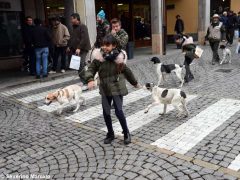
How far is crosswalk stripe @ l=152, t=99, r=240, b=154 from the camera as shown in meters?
5.04

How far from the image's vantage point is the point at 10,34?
13961 millimetres

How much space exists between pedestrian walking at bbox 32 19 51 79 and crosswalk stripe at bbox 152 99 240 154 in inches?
240

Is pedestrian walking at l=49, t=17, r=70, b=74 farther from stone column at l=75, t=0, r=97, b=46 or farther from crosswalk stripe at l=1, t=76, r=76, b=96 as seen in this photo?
crosswalk stripe at l=1, t=76, r=76, b=96

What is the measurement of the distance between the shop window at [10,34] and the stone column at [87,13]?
11.6 ft

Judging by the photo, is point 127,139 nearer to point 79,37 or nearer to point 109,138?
point 109,138

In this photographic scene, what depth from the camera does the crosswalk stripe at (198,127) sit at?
5035 millimetres

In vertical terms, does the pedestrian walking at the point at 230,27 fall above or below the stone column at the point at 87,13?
below

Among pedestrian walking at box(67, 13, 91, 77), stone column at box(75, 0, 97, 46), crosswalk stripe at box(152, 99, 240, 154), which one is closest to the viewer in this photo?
crosswalk stripe at box(152, 99, 240, 154)

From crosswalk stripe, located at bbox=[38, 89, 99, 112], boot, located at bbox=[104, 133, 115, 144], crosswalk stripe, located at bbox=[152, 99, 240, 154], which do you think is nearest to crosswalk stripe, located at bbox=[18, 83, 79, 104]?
crosswalk stripe, located at bbox=[38, 89, 99, 112]

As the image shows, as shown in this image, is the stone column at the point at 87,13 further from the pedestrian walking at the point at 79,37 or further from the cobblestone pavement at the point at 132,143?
the cobblestone pavement at the point at 132,143

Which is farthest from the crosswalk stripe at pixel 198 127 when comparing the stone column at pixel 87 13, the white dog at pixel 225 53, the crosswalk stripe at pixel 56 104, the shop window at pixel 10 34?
the shop window at pixel 10 34

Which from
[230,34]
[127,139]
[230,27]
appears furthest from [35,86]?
[230,27]

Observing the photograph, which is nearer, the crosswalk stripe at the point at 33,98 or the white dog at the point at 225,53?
the crosswalk stripe at the point at 33,98

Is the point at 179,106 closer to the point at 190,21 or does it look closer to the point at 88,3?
the point at 88,3
